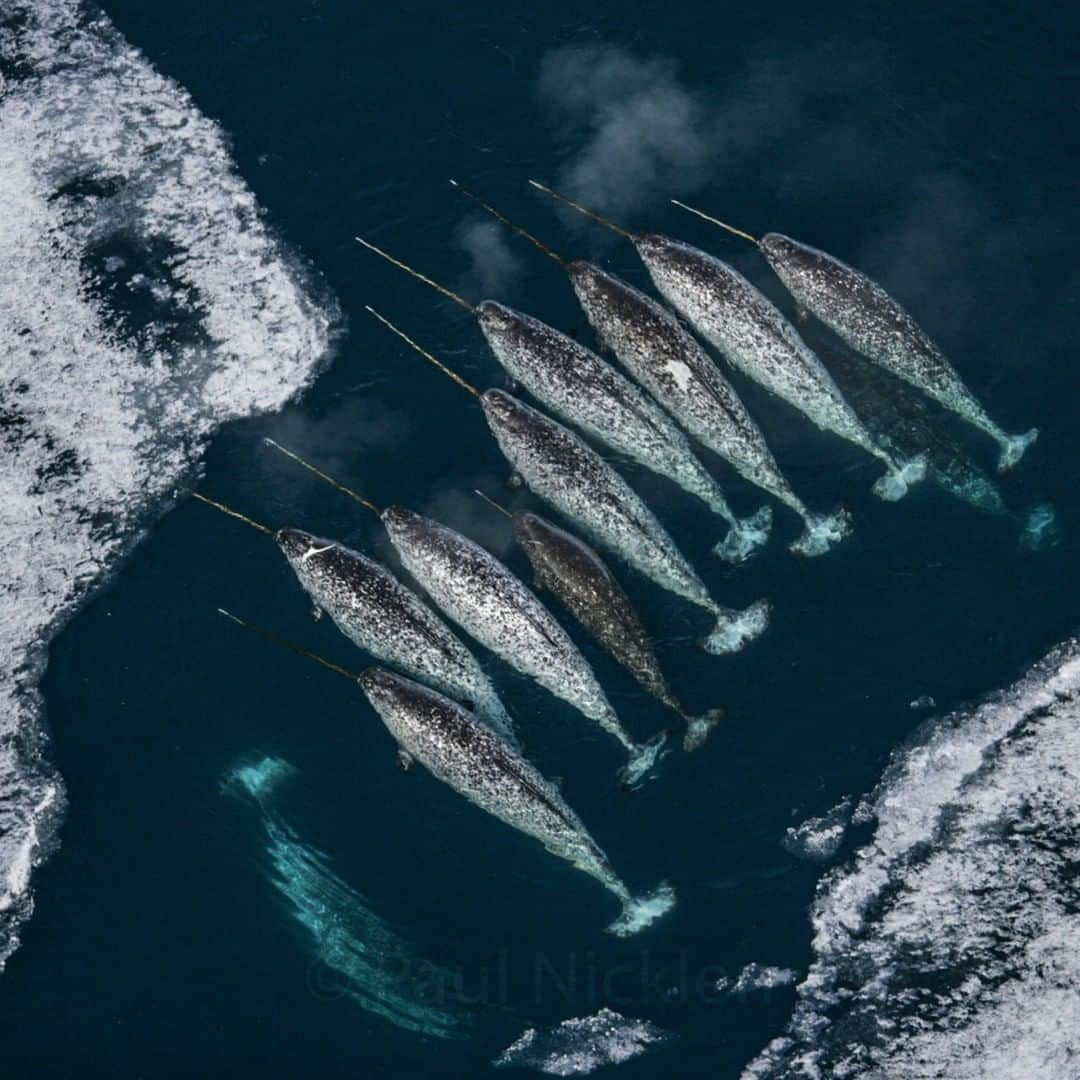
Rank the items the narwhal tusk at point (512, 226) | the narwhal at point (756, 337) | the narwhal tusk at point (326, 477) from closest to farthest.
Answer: the narwhal at point (756, 337) < the narwhal tusk at point (326, 477) < the narwhal tusk at point (512, 226)

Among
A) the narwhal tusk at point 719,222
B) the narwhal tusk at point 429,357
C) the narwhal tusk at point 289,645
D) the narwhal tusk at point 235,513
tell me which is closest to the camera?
the narwhal tusk at point 289,645

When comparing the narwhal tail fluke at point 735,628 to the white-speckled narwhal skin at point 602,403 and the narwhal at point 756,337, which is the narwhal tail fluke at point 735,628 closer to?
the white-speckled narwhal skin at point 602,403

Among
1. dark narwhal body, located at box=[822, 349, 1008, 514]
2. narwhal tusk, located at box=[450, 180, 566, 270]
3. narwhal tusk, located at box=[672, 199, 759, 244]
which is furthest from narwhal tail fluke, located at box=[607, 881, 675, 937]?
narwhal tusk, located at box=[672, 199, 759, 244]

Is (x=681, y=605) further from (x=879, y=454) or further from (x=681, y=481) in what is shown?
(x=879, y=454)

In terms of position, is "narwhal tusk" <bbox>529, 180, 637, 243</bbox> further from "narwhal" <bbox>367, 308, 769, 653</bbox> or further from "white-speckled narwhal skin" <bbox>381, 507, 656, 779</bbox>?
"white-speckled narwhal skin" <bbox>381, 507, 656, 779</bbox>

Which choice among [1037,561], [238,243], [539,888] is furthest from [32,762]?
[1037,561]

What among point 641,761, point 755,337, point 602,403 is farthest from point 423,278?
point 641,761

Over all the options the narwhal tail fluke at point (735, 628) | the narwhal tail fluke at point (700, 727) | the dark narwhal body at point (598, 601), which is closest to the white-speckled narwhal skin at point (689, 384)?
the narwhal tail fluke at point (735, 628)
